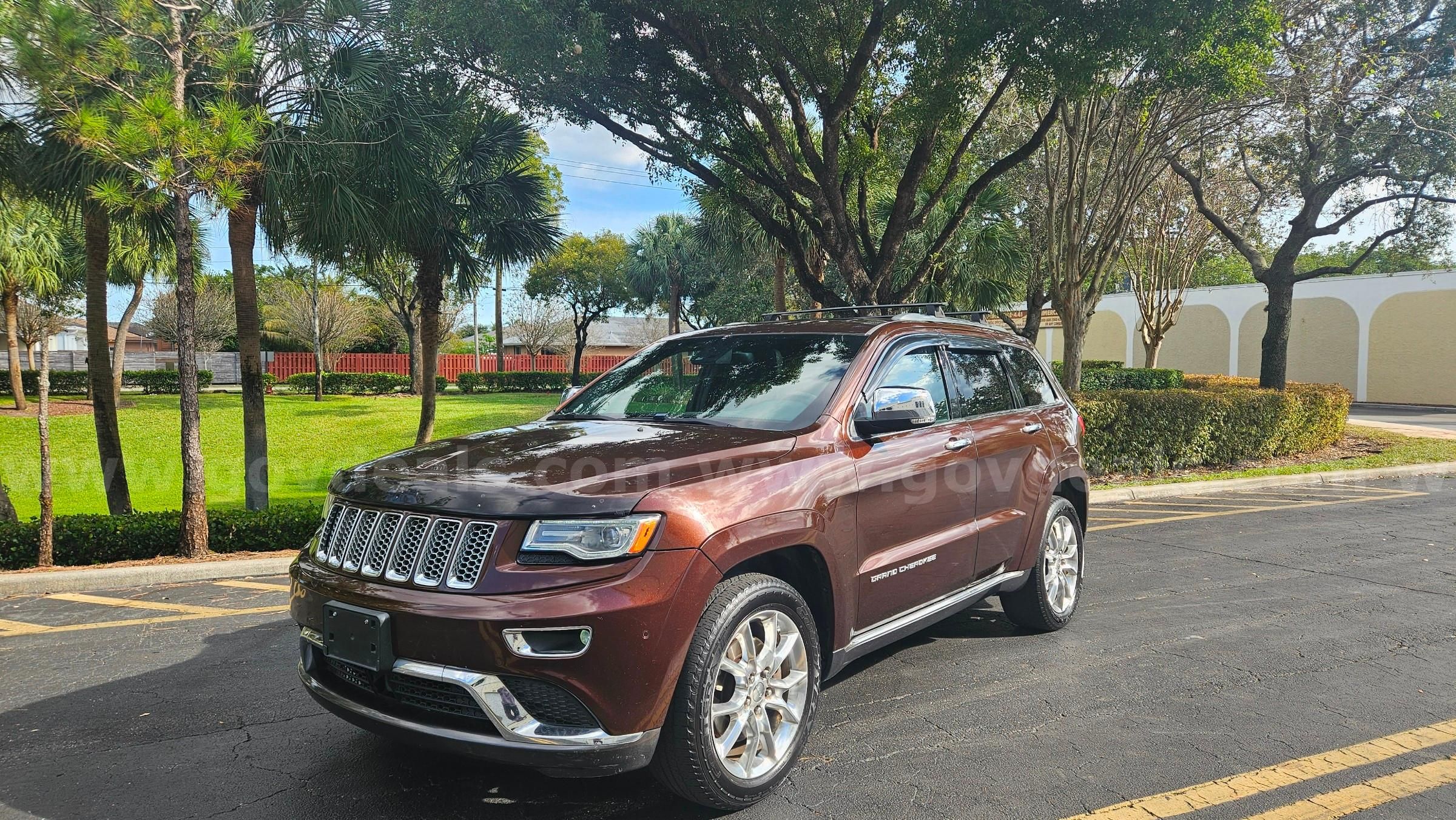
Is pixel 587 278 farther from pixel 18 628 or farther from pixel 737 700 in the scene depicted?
pixel 737 700

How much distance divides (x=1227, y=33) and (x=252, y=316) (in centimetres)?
1148

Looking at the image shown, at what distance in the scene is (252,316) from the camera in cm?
1024

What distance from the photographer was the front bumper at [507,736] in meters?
2.80

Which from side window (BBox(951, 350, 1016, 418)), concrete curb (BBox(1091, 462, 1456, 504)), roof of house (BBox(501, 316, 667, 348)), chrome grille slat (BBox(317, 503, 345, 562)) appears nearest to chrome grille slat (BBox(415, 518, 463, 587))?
chrome grille slat (BBox(317, 503, 345, 562))

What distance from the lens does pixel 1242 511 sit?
1056 cm

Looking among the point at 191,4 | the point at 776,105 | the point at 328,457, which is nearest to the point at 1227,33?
Answer: the point at 776,105

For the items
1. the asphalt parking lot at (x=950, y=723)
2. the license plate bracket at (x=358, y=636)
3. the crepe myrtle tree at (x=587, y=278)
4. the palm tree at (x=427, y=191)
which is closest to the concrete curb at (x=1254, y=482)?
the asphalt parking lot at (x=950, y=723)

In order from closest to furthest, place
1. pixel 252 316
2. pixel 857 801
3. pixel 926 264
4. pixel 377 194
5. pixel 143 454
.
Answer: pixel 857 801
pixel 252 316
pixel 377 194
pixel 926 264
pixel 143 454

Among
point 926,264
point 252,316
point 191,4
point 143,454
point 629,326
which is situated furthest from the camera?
point 629,326

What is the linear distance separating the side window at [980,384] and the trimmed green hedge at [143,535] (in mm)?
5574

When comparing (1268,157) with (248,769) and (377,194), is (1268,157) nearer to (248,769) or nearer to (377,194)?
(377,194)

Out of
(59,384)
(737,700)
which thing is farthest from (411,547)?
(59,384)

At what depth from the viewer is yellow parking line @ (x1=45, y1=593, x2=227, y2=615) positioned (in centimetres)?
619

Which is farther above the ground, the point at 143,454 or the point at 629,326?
the point at 629,326
